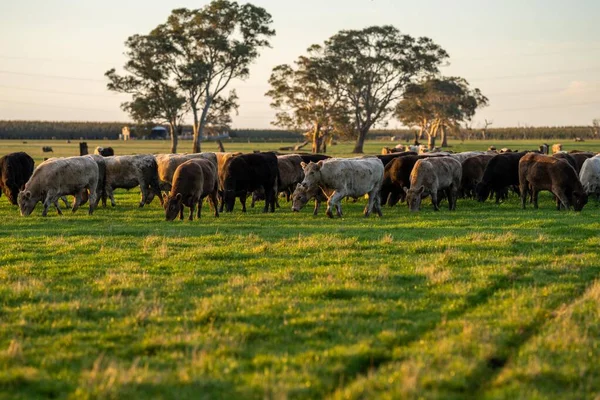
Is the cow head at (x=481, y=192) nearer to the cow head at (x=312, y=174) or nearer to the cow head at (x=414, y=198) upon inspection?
the cow head at (x=414, y=198)

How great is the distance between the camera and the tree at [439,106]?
8138 cm

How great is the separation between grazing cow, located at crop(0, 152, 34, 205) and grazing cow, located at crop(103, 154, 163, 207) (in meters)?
3.41

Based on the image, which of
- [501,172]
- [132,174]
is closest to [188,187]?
[132,174]

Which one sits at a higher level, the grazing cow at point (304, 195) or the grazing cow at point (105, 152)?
the grazing cow at point (105, 152)

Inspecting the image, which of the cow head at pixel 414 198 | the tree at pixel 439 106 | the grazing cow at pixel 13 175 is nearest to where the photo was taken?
the cow head at pixel 414 198

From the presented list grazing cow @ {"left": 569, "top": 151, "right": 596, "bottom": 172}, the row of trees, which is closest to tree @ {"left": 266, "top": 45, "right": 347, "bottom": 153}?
the row of trees

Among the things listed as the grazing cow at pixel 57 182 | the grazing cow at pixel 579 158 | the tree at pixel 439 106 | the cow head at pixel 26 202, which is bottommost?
the cow head at pixel 26 202

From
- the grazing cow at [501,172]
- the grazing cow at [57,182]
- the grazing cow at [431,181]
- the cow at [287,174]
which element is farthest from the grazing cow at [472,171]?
the grazing cow at [57,182]

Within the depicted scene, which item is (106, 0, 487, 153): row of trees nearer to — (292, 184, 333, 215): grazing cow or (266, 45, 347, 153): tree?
(266, 45, 347, 153): tree

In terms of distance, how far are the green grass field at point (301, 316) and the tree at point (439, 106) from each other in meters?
66.6

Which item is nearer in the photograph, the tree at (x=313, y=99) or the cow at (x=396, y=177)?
the cow at (x=396, y=177)

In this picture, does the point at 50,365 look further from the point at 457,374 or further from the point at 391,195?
the point at 391,195

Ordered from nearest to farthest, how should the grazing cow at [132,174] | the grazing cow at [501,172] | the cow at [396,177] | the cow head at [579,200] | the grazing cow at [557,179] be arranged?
the cow head at [579,200]
the grazing cow at [557,179]
the cow at [396,177]
the grazing cow at [132,174]
the grazing cow at [501,172]

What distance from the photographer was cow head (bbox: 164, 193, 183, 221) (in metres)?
19.5
